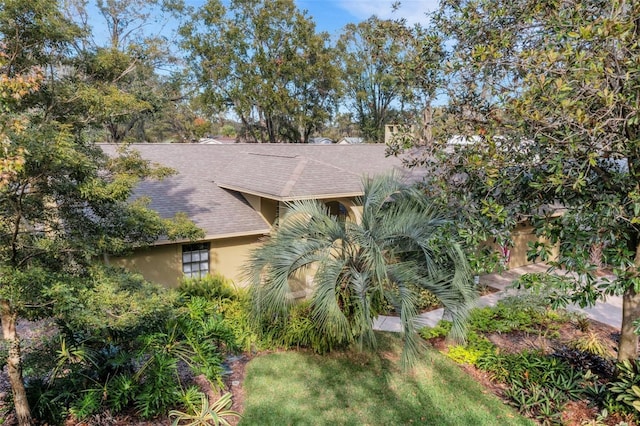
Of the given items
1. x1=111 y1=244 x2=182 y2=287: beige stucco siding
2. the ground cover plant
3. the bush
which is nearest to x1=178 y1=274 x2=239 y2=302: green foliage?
x1=111 y1=244 x2=182 y2=287: beige stucco siding

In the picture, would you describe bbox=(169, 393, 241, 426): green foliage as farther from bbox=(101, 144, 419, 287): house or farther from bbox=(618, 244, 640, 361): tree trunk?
bbox=(618, 244, 640, 361): tree trunk

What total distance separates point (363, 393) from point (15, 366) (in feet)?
18.5

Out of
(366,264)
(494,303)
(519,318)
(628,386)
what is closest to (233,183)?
(366,264)

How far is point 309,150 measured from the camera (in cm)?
1983

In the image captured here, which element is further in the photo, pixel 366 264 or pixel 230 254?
pixel 230 254

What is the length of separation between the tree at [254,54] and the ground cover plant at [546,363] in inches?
1045

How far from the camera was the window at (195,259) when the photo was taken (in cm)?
1227

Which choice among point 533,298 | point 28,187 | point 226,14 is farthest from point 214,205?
point 226,14

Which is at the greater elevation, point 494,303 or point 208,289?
point 208,289

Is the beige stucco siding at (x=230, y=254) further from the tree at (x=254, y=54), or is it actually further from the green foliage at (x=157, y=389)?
the tree at (x=254, y=54)

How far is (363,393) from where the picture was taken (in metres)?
7.41

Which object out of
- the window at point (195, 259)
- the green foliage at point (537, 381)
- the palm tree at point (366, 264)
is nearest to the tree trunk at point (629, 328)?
the green foliage at point (537, 381)

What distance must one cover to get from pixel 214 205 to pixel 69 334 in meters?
7.44

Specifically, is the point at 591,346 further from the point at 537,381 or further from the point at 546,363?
the point at 537,381
